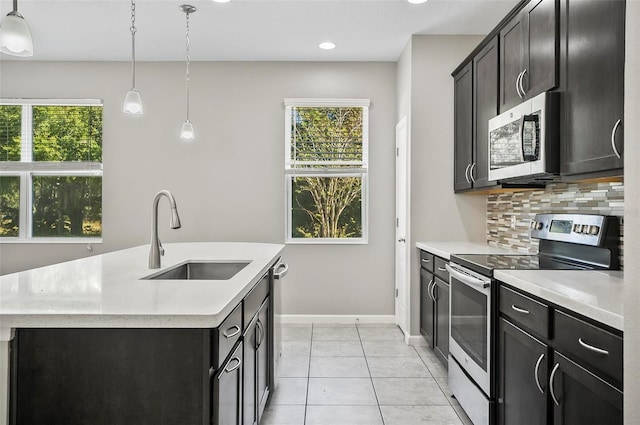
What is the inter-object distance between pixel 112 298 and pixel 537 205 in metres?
2.67

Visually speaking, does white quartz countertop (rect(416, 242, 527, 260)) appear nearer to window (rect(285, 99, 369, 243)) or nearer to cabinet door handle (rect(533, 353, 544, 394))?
window (rect(285, 99, 369, 243))

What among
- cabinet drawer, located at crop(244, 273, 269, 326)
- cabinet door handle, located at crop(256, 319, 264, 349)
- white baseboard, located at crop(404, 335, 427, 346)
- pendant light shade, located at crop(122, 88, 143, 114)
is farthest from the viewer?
white baseboard, located at crop(404, 335, 427, 346)

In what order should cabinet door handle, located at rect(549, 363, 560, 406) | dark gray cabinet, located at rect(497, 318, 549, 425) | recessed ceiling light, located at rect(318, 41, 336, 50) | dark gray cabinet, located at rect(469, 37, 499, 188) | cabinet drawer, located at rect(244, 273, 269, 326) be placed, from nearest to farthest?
1. cabinet door handle, located at rect(549, 363, 560, 406)
2. dark gray cabinet, located at rect(497, 318, 549, 425)
3. cabinet drawer, located at rect(244, 273, 269, 326)
4. dark gray cabinet, located at rect(469, 37, 499, 188)
5. recessed ceiling light, located at rect(318, 41, 336, 50)

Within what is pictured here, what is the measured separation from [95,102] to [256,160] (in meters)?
1.78

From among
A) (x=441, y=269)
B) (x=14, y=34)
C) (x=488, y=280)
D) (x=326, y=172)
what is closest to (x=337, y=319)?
(x=326, y=172)

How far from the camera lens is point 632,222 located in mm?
1107

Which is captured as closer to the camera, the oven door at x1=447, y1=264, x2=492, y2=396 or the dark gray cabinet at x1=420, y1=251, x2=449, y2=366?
the oven door at x1=447, y1=264, x2=492, y2=396

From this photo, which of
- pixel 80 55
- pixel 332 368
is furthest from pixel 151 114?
pixel 332 368

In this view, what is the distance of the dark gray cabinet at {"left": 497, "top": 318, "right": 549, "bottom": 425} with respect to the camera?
5.50ft

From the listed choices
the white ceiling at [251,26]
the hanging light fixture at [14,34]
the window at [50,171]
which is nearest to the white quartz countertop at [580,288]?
the hanging light fixture at [14,34]

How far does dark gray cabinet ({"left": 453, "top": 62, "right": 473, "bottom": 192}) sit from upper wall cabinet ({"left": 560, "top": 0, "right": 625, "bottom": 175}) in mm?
1307

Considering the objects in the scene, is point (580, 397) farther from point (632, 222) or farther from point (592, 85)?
point (592, 85)

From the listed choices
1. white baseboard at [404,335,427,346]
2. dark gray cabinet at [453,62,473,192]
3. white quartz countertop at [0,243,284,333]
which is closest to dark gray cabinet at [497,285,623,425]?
white quartz countertop at [0,243,284,333]

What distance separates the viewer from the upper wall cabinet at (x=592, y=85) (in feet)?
5.64
